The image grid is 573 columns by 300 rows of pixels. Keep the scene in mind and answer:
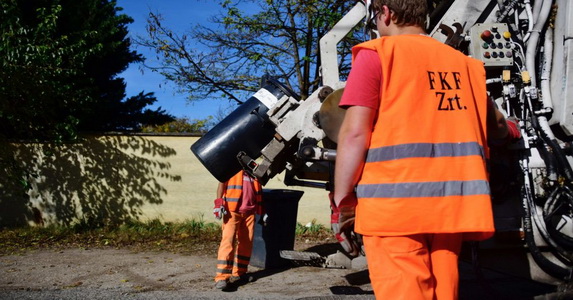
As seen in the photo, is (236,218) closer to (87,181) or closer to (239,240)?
(239,240)

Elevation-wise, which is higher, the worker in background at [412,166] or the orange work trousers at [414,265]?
the worker in background at [412,166]

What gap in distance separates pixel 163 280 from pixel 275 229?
143cm

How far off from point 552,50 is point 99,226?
801 centimetres

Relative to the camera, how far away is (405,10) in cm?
197

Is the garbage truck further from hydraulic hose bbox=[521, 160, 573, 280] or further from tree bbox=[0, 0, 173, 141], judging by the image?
tree bbox=[0, 0, 173, 141]

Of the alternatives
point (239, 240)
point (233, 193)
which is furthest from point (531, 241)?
point (239, 240)

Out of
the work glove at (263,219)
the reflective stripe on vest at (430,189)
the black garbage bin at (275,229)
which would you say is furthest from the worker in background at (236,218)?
the reflective stripe on vest at (430,189)

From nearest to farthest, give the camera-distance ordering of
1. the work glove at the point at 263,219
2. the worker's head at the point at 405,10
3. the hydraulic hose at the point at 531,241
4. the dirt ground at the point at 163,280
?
the worker's head at the point at 405,10
the hydraulic hose at the point at 531,241
the dirt ground at the point at 163,280
the work glove at the point at 263,219

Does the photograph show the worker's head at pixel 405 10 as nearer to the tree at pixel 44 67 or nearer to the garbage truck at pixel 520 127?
the garbage truck at pixel 520 127

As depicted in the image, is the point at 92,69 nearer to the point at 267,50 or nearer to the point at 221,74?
the point at 221,74

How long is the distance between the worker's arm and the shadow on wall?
7694 mm

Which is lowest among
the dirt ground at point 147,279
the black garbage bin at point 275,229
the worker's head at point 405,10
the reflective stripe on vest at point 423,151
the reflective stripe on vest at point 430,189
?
the dirt ground at point 147,279

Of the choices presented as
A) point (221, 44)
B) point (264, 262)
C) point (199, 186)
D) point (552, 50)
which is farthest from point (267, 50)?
point (552, 50)

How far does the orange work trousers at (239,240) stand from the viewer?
17.3 feet
